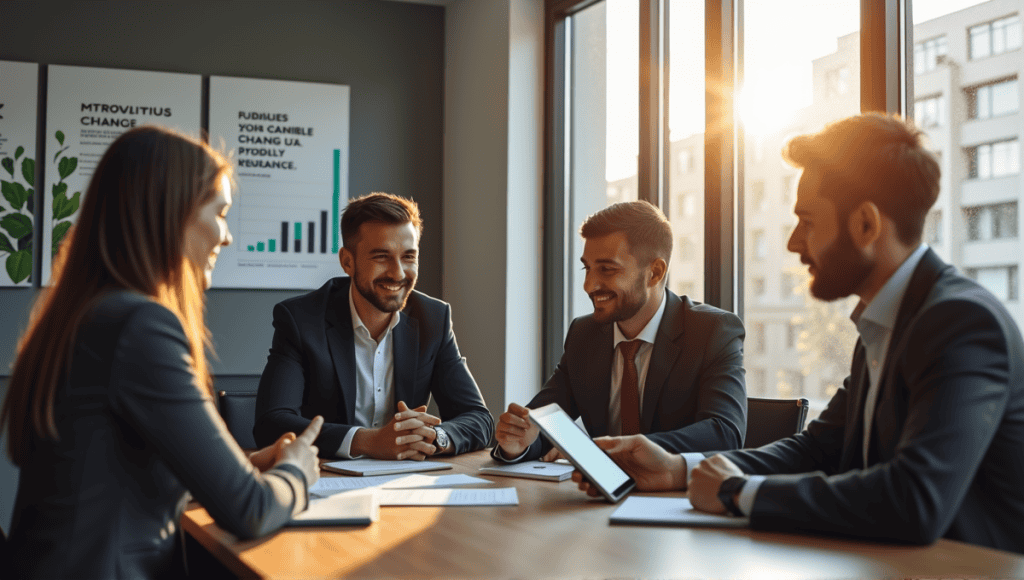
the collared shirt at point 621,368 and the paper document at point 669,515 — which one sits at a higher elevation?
the collared shirt at point 621,368

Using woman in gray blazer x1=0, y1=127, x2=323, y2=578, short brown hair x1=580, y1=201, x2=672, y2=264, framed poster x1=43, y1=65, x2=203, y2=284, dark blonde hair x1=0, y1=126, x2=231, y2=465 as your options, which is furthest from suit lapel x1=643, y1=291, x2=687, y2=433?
framed poster x1=43, y1=65, x2=203, y2=284

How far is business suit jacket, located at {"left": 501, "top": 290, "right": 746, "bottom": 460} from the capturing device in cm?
223

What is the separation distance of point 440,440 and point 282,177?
2661mm

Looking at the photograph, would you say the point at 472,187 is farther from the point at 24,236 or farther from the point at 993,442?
the point at 993,442

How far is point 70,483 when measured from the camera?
4.18ft

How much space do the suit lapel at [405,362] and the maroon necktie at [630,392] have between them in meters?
0.74

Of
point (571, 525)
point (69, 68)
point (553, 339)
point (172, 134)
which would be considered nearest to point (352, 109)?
point (69, 68)

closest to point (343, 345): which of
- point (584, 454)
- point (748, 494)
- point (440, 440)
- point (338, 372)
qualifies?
point (338, 372)

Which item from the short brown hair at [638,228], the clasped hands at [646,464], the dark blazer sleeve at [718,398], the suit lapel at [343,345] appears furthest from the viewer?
the suit lapel at [343,345]

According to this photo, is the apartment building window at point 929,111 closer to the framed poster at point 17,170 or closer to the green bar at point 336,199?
the green bar at point 336,199

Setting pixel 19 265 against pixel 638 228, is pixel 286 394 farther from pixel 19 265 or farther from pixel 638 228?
pixel 19 265

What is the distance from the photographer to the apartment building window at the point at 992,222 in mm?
2152

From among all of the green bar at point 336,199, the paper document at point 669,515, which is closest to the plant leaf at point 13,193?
the green bar at point 336,199

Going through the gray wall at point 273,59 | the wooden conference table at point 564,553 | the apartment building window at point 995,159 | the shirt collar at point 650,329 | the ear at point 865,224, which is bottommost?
the wooden conference table at point 564,553
